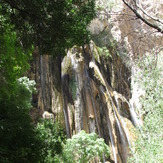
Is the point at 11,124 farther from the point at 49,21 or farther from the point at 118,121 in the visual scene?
the point at 118,121

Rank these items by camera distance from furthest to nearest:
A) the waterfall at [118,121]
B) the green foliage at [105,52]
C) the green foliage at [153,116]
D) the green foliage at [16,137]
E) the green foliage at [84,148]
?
1. the green foliage at [105,52]
2. the waterfall at [118,121]
3. the green foliage at [84,148]
4. the green foliage at [153,116]
5. the green foliage at [16,137]

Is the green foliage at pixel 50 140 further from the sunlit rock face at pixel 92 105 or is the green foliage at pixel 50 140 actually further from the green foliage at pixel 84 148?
the sunlit rock face at pixel 92 105

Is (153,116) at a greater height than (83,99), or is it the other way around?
(83,99)

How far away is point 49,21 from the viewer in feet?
17.6

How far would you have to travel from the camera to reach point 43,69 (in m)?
17.0

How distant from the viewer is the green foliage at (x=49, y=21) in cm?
527

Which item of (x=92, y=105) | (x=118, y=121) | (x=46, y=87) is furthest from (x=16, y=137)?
(x=118, y=121)

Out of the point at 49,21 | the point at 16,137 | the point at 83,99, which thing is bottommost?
the point at 16,137

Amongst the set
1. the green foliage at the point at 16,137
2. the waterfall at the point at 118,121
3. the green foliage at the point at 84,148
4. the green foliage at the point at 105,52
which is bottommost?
the green foliage at the point at 16,137

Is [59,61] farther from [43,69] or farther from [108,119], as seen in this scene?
[108,119]

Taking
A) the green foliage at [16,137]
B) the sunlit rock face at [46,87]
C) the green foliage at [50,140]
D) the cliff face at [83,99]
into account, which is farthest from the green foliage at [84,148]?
the green foliage at [16,137]

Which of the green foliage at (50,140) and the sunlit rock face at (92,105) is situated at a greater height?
the sunlit rock face at (92,105)

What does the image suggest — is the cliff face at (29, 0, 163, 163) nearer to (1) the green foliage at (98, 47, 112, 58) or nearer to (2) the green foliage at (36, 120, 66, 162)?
(1) the green foliage at (98, 47, 112, 58)

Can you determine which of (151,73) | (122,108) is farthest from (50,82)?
(151,73)
